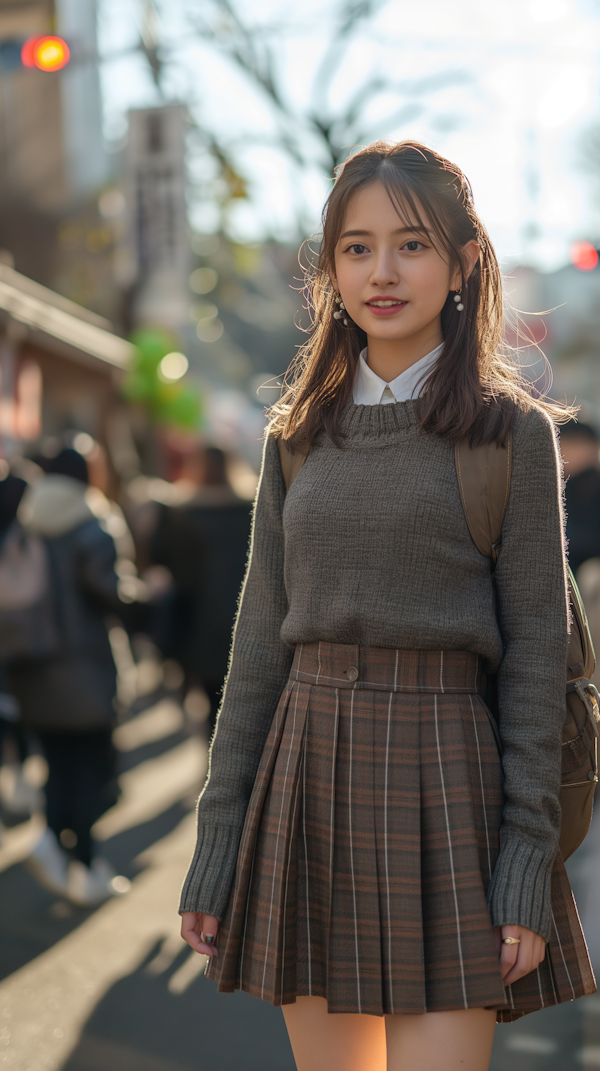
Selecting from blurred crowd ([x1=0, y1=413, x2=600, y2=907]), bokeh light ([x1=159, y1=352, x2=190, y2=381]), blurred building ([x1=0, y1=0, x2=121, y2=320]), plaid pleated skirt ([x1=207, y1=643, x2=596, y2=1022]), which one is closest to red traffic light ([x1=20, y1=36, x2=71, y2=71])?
blurred crowd ([x1=0, y1=413, x2=600, y2=907])

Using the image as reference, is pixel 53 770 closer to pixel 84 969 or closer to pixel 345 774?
pixel 84 969

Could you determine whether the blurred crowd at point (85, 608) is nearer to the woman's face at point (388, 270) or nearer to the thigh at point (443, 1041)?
the woman's face at point (388, 270)

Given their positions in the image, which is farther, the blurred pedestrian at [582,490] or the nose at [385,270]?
the blurred pedestrian at [582,490]

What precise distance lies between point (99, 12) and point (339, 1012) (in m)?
10.7

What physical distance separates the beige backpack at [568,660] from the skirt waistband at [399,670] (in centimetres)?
11

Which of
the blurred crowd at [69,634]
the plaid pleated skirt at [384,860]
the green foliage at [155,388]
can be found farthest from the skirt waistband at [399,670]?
the green foliage at [155,388]

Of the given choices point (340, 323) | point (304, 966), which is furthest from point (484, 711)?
point (340, 323)

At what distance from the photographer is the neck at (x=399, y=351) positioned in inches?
74.1

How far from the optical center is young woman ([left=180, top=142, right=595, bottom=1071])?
166 centimetres

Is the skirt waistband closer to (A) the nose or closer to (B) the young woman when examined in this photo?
(B) the young woman

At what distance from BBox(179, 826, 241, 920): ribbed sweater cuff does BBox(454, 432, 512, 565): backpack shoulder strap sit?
0.68 meters

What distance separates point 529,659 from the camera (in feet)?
5.61

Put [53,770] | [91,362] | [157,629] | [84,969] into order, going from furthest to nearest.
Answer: [91,362] < [157,629] < [53,770] < [84,969]

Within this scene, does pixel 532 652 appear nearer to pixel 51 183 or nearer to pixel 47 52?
pixel 47 52
